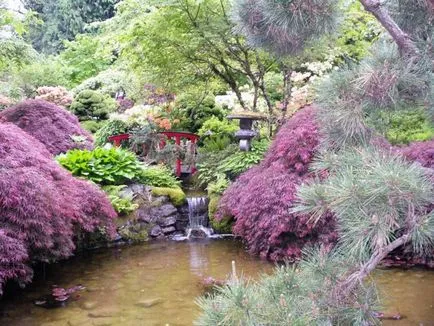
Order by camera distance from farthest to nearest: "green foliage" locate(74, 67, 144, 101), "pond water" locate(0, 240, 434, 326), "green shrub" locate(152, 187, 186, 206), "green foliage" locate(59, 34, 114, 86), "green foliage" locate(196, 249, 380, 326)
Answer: "green foliage" locate(59, 34, 114, 86) → "green foliage" locate(74, 67, 144, 101) → "green shrub" locate(152, 187, 186, 206) → "pond water" locate(0, 240, 434, 326) → "green foliage" locate(196, 249, 380, 326)

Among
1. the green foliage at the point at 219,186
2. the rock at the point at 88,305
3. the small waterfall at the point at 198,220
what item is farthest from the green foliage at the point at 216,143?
the rock at the point at 88,305

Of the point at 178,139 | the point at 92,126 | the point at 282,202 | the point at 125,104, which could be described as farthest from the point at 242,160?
the point at 125,104

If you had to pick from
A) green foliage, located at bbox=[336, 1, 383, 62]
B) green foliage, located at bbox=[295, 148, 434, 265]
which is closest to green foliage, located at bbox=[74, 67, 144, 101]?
green foliage, located at bbox=[336, 1, 383, 62]

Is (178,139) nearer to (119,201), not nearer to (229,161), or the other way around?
(229,161)

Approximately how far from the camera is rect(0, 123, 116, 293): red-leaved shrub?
3.82 metres

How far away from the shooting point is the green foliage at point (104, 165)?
20.7 ft

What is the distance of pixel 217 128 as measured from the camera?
28.8 ft

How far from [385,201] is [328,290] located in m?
0.44

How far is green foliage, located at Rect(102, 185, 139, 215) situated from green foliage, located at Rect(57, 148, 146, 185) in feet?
0.48

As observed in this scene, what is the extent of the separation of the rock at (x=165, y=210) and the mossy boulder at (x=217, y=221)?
0.54 metres

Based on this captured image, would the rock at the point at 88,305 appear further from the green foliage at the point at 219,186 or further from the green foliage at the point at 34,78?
the green foliage at the point at 34,78

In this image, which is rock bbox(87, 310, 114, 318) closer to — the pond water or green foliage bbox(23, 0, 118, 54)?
the pond water

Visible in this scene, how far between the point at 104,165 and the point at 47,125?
1.29 meters

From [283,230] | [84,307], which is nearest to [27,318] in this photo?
[84,307]
